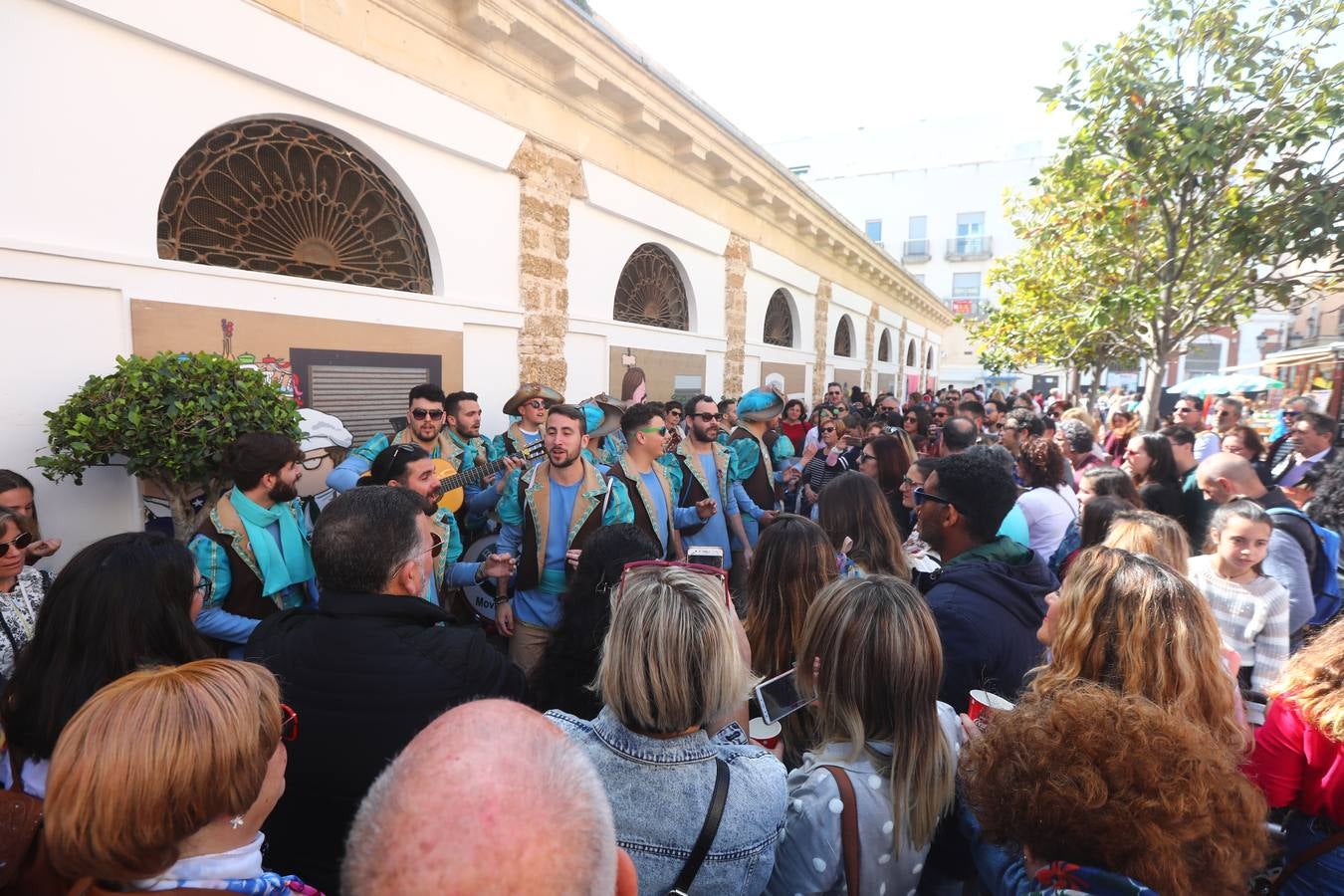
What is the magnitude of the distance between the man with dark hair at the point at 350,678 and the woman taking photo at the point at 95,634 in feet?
0.82

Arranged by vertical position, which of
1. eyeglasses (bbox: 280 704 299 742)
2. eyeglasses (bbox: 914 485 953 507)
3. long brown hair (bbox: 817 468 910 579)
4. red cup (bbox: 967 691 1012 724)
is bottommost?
red cup (bbox: 967 691 1012 724)

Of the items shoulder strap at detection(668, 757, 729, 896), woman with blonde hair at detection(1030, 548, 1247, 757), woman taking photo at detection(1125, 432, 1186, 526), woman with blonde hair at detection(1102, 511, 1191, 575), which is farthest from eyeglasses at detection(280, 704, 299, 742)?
woman taking photo at detection(1125, 432, 1186, 526)

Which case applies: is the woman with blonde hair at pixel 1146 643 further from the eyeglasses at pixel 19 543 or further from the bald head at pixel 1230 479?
the eyeglasses at pixel 19 543

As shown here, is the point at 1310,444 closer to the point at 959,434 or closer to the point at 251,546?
the point at 959,434

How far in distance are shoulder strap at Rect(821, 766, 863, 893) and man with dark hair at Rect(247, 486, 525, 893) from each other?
36.7 inches

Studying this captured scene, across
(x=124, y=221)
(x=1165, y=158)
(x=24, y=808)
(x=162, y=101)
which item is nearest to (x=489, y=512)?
(x=124, y=221)

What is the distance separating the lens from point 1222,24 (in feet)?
20.7

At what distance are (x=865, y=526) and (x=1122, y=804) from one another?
1947 millimetres

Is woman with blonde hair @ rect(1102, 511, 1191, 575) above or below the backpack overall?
above

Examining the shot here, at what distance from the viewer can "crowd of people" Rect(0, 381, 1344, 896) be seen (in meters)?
1.07

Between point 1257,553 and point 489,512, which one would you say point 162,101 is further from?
point 1257,553

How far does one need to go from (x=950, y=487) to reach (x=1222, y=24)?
7.07 meters

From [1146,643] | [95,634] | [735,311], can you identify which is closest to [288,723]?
[95,634]

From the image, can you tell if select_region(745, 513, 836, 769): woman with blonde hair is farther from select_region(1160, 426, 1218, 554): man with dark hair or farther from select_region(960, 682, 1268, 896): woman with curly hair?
select_region(1160, 426, 1218, 554): man with dark hair
